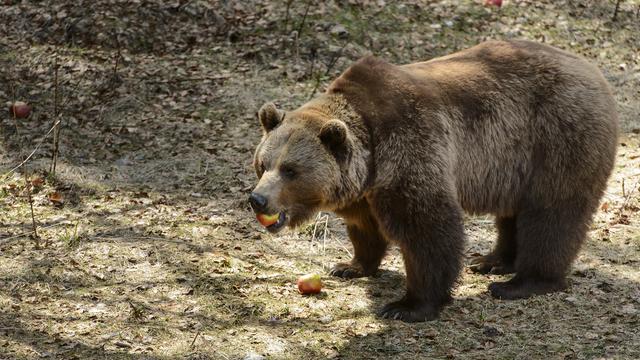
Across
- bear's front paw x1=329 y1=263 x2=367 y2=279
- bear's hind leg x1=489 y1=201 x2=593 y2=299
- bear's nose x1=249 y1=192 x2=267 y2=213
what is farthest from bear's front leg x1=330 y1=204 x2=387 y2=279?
bear's nose x1=249 y1=192 x2=267 y2=213

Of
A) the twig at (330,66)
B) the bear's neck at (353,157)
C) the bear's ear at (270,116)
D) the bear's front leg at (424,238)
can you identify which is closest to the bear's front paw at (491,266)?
the bear's front leg at (424,238)

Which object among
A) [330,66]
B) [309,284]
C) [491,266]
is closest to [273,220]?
[309,284]

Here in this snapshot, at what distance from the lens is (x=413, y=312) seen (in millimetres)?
7184

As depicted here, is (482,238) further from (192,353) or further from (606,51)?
(606,51)

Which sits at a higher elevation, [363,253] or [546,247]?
[546,247]

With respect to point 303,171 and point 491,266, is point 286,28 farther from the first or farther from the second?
point 303,171

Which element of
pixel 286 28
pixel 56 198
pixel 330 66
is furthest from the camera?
pixel 286 28

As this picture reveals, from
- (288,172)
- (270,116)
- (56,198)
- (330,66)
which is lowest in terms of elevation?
(56,198)

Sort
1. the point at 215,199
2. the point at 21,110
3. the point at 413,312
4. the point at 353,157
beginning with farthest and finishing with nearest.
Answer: the point at 21,110
the point at 215,199
the point at 413,312
the point at 353,157

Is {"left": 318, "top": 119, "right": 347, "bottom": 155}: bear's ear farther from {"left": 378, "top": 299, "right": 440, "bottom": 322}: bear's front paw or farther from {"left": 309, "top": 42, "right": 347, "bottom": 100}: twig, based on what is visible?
{"left": 309, "top": 42, "right": 347, "bottom": 100}: twig

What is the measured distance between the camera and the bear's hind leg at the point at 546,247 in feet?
24.8

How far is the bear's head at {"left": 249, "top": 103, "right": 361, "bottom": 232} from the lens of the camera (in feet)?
22.4

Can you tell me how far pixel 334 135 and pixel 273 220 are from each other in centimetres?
79

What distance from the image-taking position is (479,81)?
24.8 ft
